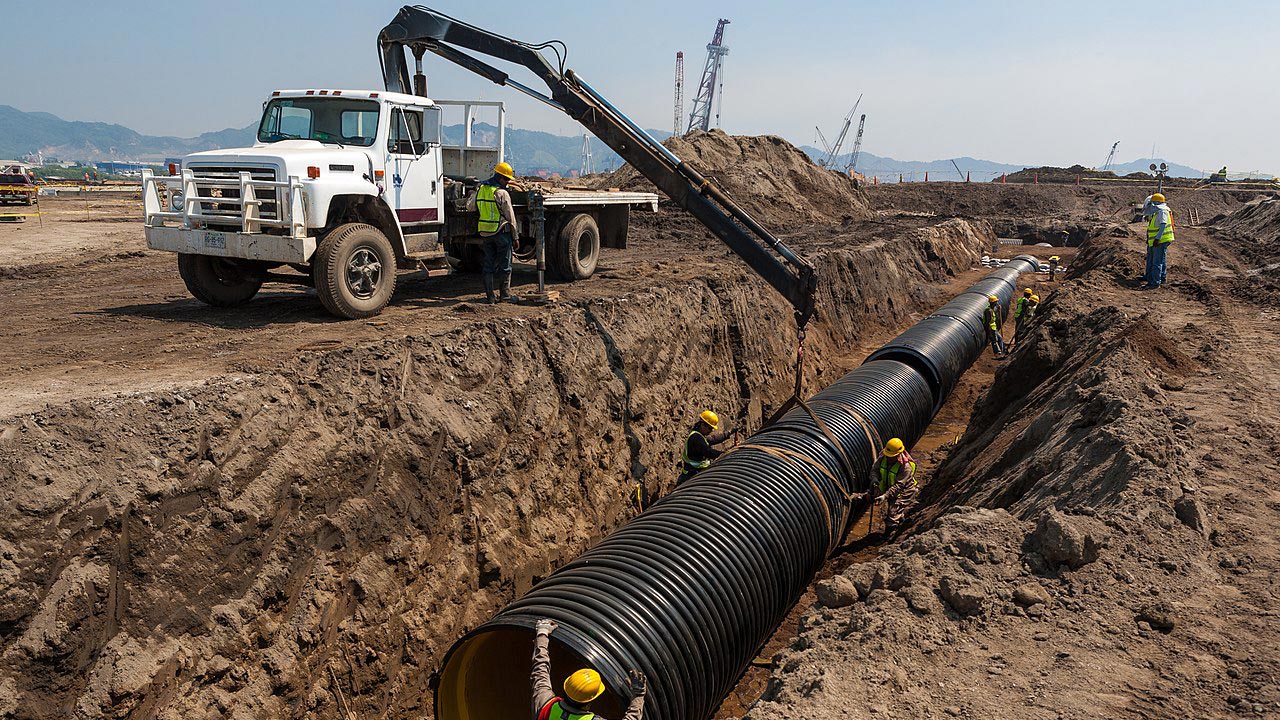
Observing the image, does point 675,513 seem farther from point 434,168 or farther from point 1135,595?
point 434,168

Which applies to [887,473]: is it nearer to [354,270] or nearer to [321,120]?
[354,270]

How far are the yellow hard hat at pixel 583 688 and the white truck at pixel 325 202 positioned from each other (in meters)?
5.41

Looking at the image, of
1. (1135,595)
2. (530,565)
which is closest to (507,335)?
(530,565)

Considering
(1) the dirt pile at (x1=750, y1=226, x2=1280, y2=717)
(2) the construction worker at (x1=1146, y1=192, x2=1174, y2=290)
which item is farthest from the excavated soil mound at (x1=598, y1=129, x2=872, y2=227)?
(1) the dirt pile at (x1=750, y1=226, x2=1280, y2=717)

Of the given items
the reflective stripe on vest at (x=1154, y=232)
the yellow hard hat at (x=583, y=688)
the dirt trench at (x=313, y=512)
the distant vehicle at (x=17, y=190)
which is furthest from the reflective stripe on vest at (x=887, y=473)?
the distant vehicle at (x=17, y=190)

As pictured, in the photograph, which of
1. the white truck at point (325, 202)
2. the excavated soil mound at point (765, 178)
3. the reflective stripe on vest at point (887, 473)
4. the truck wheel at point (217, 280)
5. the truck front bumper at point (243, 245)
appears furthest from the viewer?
the excavated soil mound at point (765, 178)

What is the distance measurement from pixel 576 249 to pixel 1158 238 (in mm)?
10663

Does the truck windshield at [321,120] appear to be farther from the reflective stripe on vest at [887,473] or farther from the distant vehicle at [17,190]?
the distant vehicle at [17,190]

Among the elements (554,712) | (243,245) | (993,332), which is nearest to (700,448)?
(554,712)

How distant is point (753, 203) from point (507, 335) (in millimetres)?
20250

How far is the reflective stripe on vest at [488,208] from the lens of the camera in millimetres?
9328

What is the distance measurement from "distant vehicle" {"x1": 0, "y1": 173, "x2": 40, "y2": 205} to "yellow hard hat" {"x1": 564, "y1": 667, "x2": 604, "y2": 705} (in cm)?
3078

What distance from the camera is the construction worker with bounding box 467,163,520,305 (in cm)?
934

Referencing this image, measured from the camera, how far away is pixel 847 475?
27.0ft
